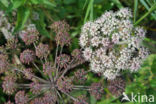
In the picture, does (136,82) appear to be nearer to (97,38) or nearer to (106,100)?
(106,100)

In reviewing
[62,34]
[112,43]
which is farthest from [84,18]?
[112,43]

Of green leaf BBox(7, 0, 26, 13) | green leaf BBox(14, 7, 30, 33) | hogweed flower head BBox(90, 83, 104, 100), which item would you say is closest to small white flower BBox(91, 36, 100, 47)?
hogweed flower head BBox(90, 83, 104, 100)

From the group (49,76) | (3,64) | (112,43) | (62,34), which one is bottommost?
(49,76)

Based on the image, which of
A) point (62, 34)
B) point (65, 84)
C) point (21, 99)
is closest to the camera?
point (65, 84)

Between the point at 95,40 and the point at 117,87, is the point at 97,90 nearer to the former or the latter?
the point at 117,87

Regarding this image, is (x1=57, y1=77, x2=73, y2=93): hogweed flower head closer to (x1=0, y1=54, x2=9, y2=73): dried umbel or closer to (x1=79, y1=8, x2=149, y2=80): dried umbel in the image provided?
(x1=79, y1=8, x2=149, y2=80): dried umbel

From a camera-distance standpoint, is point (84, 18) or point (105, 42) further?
point (84, 18)

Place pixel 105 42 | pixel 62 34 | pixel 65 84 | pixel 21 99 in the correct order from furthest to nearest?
pixel 62 34, pixel 105 42, pixel 21 99, pixel 65 84

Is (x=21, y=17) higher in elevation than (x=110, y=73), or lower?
higher
